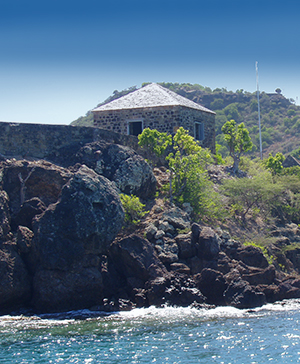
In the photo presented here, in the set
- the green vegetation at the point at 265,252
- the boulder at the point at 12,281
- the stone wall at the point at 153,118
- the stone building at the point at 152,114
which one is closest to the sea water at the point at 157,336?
the boulder at the point at 12,281

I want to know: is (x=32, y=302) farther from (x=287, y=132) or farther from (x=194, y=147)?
(x=287, y=132)

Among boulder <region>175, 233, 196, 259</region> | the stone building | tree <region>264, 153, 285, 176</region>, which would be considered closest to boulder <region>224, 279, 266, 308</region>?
boulder <region>175, 233, 196, 259</region>

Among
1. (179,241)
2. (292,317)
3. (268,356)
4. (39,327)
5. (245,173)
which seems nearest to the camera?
(268,356)

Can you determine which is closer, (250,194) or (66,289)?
(66,289)

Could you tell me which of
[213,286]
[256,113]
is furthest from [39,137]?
[256,113]

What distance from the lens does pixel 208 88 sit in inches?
3888

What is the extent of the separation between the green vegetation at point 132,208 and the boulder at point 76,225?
229 centimetres

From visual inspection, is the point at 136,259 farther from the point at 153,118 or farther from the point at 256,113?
the point at 256,113

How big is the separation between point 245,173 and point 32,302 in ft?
63.4

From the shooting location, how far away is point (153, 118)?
96.6 feet

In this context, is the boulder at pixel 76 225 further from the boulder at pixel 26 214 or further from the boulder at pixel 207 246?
the boulder at pixel 207 246

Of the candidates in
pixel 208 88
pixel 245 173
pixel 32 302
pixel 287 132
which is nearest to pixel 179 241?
pixel 32 302

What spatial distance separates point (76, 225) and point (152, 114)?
13.8 metres

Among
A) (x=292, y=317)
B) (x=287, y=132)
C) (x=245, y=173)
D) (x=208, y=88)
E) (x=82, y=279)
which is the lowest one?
(x=292, y=317)
